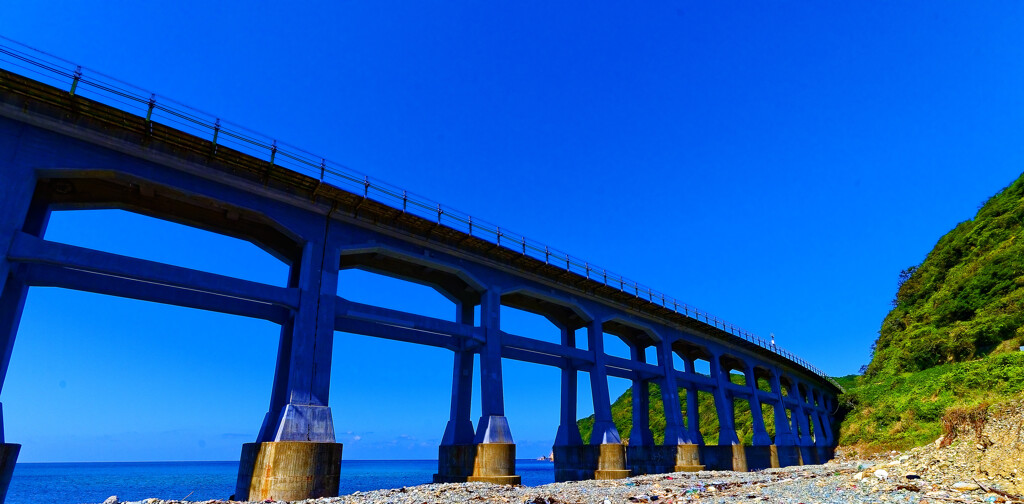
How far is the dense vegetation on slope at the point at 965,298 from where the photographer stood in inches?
1788

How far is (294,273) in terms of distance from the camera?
20906mm

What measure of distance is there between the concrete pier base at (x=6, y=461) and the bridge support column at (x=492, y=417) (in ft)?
48.0

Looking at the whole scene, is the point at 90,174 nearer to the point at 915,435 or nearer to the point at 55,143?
the point at 55,143

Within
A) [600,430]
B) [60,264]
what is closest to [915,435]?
[600,430]

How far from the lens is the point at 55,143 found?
15773mm

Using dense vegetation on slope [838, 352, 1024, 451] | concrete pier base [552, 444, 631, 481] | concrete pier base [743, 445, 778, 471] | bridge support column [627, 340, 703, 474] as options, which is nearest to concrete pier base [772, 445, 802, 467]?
concrete pier base [743, 445, 778, 471]

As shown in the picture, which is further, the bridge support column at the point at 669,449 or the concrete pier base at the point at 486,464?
the bridge support column at the point at 669,449

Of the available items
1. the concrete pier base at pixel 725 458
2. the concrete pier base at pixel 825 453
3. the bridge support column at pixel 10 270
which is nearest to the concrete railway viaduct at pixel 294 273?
the bridge support column at pixel 10 270

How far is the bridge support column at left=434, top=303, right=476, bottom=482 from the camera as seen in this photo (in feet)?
75.6

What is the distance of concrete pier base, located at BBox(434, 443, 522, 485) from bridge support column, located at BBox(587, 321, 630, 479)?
7.66m

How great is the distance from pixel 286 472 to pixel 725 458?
32.7 meters

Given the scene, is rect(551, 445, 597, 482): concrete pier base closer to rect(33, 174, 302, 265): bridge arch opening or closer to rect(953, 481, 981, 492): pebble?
rect(953, 481, 981, 492): pebble

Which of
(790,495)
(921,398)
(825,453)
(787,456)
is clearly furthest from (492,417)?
(825,453)

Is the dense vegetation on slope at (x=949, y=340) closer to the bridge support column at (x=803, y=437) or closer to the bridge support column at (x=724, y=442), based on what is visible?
the bridge support column at (x=803, y=437)
